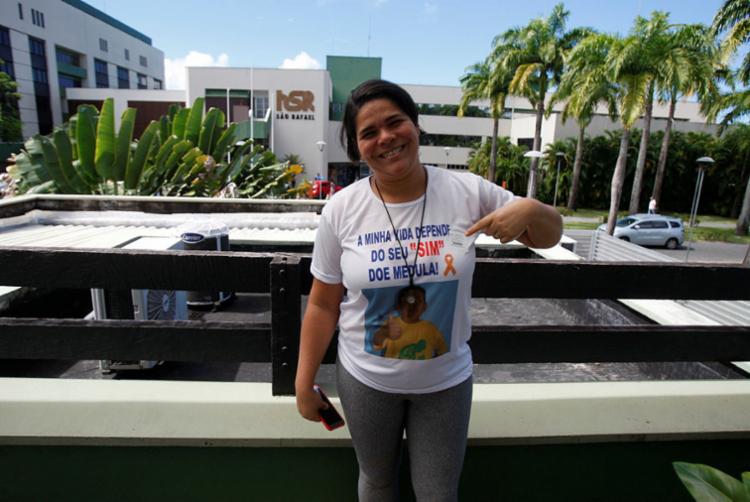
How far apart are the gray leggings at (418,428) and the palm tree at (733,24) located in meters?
26.2

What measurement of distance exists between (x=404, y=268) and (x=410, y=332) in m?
0.19

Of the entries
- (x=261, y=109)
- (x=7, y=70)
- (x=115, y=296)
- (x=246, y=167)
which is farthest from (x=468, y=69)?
(x=7, y=70)

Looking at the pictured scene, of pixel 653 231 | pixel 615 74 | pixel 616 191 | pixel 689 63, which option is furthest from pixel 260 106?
pixel 653 231

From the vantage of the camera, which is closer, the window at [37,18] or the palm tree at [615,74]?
the palm tree at [615,74]

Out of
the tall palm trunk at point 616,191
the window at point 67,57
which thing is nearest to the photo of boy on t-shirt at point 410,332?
the tall palm trunk at point 616,191

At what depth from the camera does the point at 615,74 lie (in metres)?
21.0

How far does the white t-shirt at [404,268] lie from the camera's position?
1367 millimetres

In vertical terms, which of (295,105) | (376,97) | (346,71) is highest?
(346,71)

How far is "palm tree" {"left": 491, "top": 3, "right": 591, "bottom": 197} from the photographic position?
29344mm

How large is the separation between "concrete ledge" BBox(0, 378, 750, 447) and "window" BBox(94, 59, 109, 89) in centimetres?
7235

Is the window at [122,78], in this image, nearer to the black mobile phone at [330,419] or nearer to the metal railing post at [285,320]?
the metal railing post at [285,320]

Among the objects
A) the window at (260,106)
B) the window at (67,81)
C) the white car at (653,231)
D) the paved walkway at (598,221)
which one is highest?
A: the window at (67,81)

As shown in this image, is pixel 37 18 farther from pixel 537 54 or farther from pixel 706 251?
pixel 706 251

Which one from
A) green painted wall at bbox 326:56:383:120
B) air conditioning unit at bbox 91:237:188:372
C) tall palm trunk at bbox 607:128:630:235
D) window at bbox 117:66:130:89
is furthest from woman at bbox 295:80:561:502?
window at bbox 117:66:130:89
